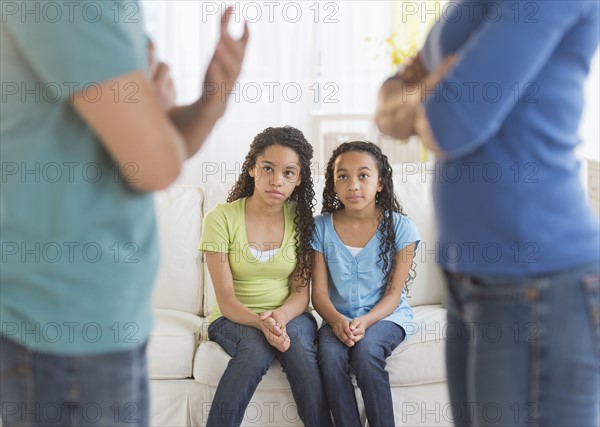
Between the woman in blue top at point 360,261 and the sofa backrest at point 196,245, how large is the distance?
0.68ft

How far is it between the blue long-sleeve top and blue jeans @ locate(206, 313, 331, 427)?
1373 mm

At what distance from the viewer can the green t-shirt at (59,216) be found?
0.91m

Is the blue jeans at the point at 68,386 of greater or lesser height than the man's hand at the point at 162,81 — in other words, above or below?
below

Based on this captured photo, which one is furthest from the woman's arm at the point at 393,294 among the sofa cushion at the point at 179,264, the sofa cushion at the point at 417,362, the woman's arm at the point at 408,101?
the woman's arm at the point at 408,101

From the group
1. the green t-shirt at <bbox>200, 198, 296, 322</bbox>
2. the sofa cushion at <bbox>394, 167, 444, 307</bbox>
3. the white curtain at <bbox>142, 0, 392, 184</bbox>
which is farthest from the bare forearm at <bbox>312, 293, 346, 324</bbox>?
the white curtain at <bbox>142, 0, 392, 184</bbox>

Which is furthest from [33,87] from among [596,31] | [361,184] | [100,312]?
[361,184]

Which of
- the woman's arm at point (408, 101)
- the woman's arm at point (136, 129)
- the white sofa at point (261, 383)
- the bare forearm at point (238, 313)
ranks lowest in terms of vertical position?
the white sofa at point (261, 383)

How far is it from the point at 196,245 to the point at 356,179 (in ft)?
2.06

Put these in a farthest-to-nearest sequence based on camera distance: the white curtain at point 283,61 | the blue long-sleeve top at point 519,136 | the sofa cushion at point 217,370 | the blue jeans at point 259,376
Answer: the white curtain at point 283,61, the sofa cushion at point 217,370, the blue jeans at point 259,376, the blue long-sleeve top at point 519,136

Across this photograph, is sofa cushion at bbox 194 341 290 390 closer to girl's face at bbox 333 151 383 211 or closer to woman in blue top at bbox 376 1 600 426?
girl's face at bbox 333 151 383 211

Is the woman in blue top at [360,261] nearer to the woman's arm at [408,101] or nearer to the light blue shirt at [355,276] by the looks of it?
the light blue shirt at [355,276]

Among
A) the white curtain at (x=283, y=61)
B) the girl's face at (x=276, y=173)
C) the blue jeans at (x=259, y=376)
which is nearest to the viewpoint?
the blue jeans at (x=259, y=376)

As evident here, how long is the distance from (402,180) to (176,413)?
3.71 ft

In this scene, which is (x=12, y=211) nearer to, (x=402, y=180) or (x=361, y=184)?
(x=361, y=184)
